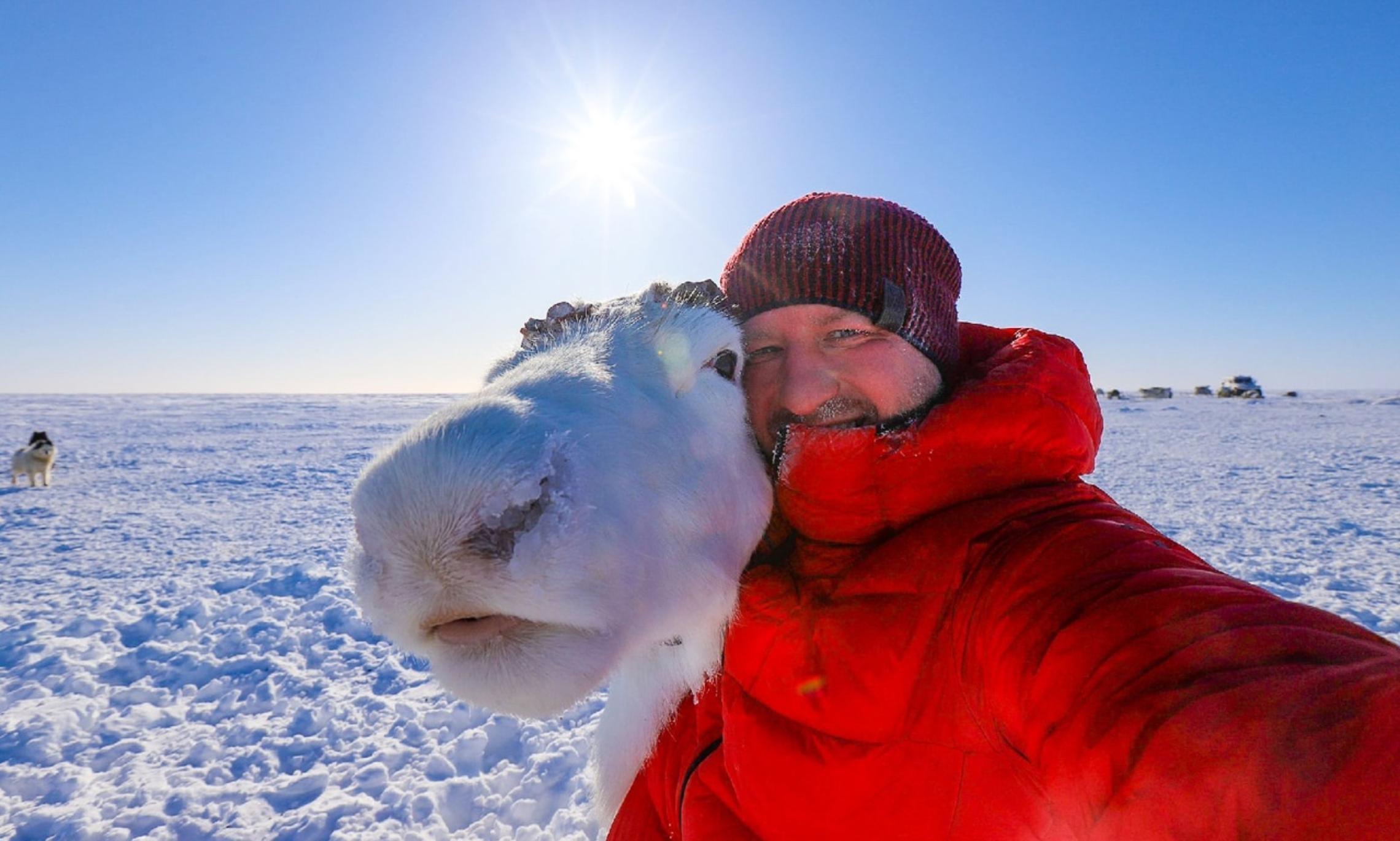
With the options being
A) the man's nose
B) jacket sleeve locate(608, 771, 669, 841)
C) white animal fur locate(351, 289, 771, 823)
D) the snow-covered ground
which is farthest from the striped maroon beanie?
the snow-covered ground

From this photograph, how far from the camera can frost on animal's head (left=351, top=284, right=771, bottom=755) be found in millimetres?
1018

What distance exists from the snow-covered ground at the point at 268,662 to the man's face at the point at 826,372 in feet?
9.89

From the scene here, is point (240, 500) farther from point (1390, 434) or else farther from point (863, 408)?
point (1390, 434)

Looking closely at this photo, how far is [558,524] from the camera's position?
104 centimetres

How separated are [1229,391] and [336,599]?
221 ft

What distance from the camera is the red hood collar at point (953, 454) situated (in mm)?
1572

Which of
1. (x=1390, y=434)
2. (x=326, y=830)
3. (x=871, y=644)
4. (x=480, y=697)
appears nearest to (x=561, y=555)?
(x=480, y=697)

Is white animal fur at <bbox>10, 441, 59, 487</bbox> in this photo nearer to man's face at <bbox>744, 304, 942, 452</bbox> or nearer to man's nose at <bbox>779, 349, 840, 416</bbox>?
man's face at <bbox>744, 304, 942, 452</bbox>

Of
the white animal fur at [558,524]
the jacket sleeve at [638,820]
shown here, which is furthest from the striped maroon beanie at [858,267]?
the jacket sleeve at [638,820]

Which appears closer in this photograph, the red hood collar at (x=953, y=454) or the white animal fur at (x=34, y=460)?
the red hood collar at (x=953, y=454)

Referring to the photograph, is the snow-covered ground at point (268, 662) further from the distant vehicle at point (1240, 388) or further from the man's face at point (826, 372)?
the distant vehicle at point (1240, 388)

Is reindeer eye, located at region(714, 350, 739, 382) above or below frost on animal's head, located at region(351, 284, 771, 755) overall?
above

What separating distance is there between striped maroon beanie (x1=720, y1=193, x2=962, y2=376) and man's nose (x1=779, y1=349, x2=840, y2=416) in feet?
0.59

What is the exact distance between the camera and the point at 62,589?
24.1 ft
